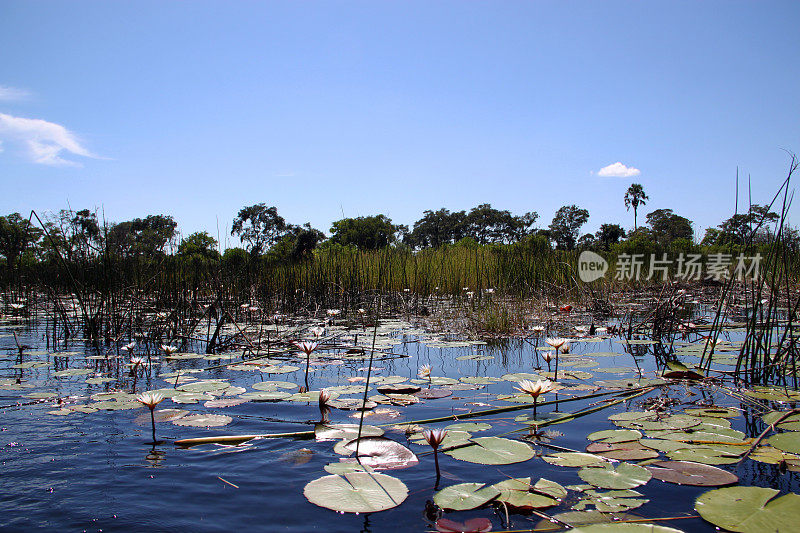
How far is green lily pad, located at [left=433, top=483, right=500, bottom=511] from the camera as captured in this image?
4.09 feet

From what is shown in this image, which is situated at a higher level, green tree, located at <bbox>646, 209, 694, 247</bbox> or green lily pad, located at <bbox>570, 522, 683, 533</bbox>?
green tree, located at <bbox>646, 209, 694, 247</bbox>

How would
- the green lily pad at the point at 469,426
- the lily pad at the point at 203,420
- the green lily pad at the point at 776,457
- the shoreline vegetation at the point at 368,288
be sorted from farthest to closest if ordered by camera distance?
the shoreline vegetation at the point at 368,288 → the lily pad at the point at 203,420 → the green lily pad at the point at 469,426 → the green lily pad at the point at 776,457

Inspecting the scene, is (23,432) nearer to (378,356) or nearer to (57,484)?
(57,484)

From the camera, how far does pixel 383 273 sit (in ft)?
27.3

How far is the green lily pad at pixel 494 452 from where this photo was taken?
1.56 m

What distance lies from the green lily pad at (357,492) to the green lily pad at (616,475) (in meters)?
0.59

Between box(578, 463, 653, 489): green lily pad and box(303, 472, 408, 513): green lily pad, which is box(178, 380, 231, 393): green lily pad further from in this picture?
box(578, 463, 653, 489): green lily pad

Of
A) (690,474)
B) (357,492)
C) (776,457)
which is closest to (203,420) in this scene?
(357,492)

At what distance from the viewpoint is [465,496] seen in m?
1.30

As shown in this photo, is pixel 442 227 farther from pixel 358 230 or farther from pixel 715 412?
pixel 715 412

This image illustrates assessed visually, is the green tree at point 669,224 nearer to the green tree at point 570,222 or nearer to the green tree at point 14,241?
the green tree at point 570,222

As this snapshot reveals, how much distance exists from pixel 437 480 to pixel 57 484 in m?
1.24

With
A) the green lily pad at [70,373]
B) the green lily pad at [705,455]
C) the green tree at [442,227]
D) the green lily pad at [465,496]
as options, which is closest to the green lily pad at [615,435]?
the green lily pad at [705,455]

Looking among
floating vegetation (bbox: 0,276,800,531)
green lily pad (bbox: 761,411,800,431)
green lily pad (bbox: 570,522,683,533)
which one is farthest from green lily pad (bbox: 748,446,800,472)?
green lily pad (bbox: 570,522,683,533)
